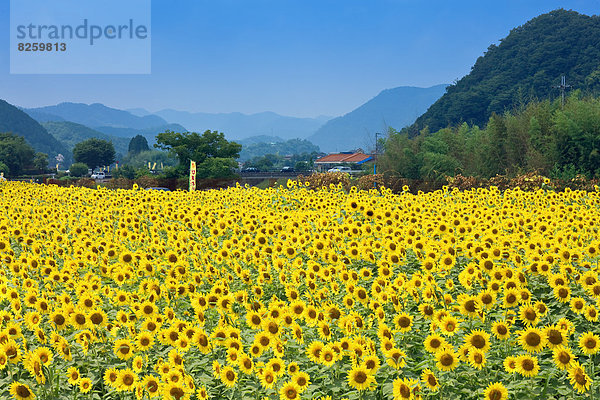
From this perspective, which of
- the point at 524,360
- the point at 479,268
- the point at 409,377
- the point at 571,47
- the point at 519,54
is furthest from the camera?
the point at 519,54

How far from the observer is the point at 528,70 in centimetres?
7925

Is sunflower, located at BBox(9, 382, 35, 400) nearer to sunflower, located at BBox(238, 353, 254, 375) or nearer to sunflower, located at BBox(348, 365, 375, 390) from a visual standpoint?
sunflower, located at BBox(238, 353, 254, 375)

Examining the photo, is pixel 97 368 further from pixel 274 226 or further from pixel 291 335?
pixel 274 226

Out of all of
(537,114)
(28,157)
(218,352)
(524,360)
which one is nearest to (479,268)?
(524,360)

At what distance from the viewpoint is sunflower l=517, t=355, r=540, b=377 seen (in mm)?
3402

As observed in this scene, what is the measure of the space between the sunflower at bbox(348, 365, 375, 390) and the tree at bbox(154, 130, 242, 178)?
44.4m

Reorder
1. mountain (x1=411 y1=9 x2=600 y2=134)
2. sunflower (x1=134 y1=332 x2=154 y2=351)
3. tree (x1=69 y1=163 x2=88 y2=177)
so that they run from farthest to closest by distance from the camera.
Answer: tree (x1=69 y1=163 x2=88 y2=177), mountain (x1=411 y1=9 x2=600 y2=134), sunflower (x1=134 y1=332 x2=154 y2=351)

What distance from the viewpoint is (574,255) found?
521cm

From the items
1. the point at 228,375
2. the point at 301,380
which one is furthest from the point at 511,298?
the point at 228,375

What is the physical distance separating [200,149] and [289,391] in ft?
154

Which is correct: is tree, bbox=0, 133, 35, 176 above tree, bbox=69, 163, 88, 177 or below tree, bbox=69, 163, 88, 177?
above

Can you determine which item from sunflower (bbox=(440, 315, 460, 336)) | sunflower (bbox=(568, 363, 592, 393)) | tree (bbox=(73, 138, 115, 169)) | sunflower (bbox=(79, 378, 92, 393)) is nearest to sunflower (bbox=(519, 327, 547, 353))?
sunflower (bbox=(568, 363, 592, 393))

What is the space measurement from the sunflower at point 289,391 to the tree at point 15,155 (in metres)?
105

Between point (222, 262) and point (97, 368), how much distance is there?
2.14 m
